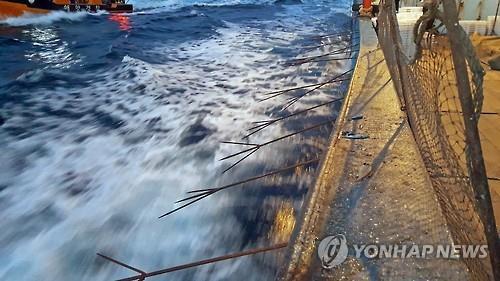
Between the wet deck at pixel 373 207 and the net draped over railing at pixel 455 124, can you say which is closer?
the net draped over railing at pixel 455 124

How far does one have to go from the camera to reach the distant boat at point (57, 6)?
579 inches

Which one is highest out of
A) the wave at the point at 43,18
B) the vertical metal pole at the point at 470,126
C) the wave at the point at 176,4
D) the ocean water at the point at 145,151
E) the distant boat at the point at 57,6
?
the wave at the point at 176,4

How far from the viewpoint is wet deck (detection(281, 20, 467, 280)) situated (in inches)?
74.1

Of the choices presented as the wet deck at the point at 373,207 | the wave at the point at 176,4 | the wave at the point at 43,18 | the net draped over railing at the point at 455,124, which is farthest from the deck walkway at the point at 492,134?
the wave at the point at 176,4

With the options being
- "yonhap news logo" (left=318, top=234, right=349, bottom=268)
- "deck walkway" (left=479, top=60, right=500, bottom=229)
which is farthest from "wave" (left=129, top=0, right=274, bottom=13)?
"yonhap news logo" (left=318, top=234, right=349, bottom=268)

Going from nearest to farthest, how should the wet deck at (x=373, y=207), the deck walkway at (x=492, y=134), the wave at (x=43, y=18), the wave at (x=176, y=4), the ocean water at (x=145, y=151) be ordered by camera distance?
the wet deck at (x=373, y=207) < the deck walkway at (x=492, y=134) < the ocean water at (x=145, y=151) < the wave at (x=43, y=18) < the wave at (x=176, y=4)

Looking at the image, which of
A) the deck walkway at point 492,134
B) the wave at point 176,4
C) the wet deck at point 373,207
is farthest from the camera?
the wave at point 176,4

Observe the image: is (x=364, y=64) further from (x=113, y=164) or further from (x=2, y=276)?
(x=2, y=276)

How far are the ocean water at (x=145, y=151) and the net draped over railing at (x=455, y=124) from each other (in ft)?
3.27

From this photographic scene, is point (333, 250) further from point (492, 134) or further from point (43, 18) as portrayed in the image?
point (43, 18)

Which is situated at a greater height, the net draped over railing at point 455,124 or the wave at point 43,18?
the wave at point 43,18

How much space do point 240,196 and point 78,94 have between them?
206 inches

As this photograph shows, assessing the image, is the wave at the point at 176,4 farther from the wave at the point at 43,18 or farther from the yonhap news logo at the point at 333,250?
the yonhap news logo at the point at 333,250

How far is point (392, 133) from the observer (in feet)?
10.7
